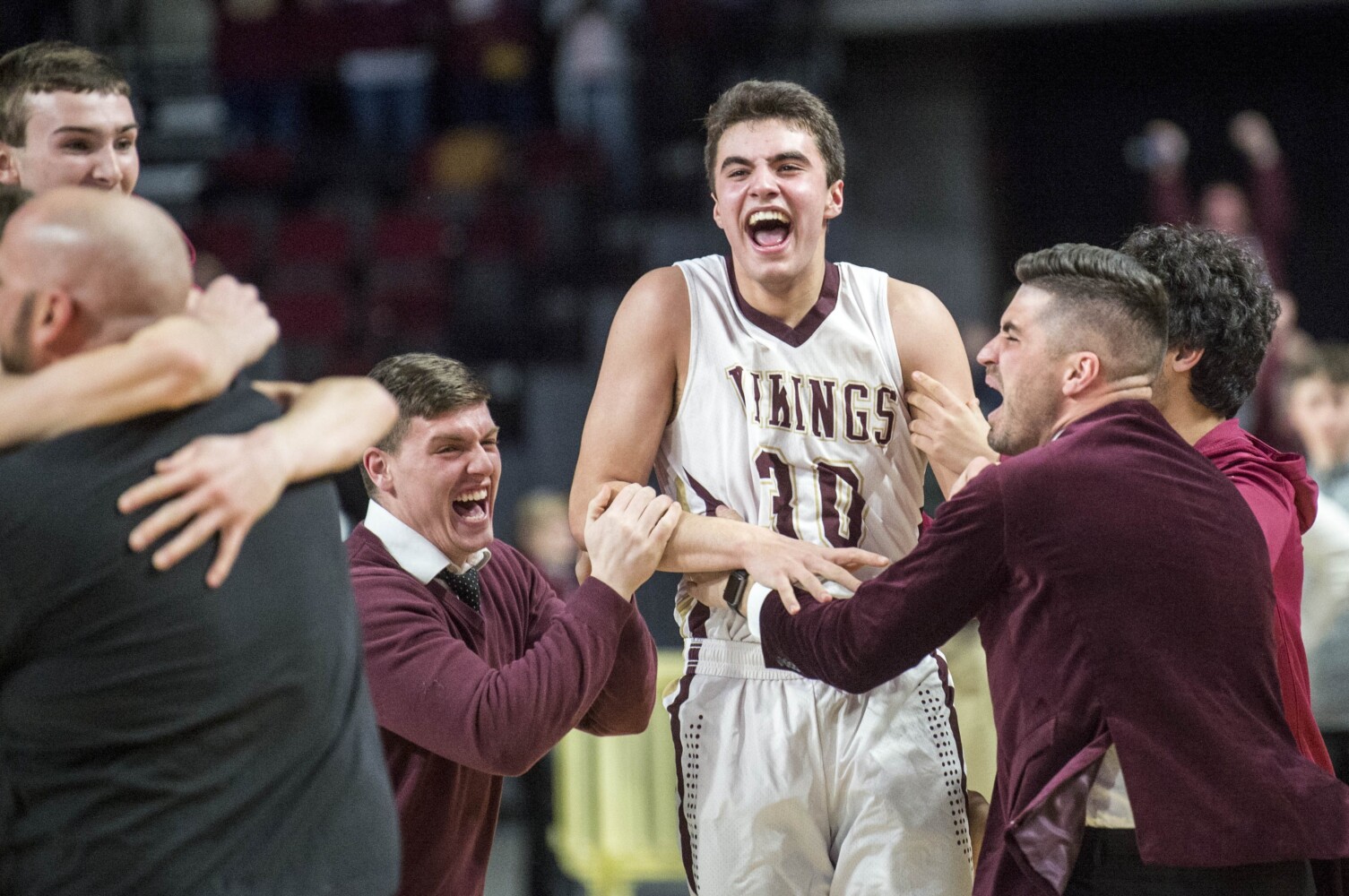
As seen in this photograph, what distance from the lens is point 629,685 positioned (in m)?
3.57

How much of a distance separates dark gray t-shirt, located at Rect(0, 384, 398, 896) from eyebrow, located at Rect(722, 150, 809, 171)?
1.67 metres

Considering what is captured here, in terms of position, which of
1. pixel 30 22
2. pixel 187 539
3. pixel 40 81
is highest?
pixel 30 22

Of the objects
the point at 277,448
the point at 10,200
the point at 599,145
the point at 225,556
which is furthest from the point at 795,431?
the point at 599,145

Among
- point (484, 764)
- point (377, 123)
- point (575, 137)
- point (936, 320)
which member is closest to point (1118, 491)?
point (936, 320)

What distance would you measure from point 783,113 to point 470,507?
121 centimetres

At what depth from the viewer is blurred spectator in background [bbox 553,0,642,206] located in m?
11.1

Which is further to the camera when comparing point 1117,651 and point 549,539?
point 549,539

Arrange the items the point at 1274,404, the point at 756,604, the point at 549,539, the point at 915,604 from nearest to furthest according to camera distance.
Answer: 1. the point at 915,604
2. the point at 756,604
3. the point at 549,539
4. the point at 1274,404

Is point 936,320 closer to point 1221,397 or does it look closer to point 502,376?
point 1221,397

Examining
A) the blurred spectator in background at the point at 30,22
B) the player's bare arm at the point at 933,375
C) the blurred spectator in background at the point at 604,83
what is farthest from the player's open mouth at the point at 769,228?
the blurred spectator in background at the point at 30,22

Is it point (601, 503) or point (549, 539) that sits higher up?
point (601, 503)

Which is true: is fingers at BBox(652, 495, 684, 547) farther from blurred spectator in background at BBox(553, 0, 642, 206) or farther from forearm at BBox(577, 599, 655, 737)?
blurred spectator in background at BBox(553, 0, 642, 206)

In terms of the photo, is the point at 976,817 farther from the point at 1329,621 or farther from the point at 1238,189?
the point at 1238,189

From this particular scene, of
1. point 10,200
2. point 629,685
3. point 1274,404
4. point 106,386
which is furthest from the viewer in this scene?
point 1274,404
